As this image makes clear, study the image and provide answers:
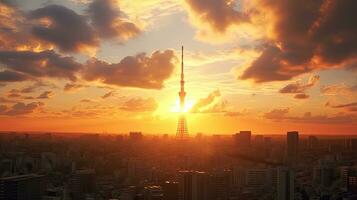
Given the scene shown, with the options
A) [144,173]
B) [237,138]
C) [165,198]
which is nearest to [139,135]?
[237,138]

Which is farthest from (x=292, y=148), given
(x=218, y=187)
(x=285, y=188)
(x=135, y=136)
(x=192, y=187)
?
(x=192, y=187)

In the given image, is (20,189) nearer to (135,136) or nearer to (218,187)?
(218,187)

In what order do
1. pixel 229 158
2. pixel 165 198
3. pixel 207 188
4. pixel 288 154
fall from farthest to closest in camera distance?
1. pixel 288 154
2. pixel 229 158
3. pixel 207 188
4. pixel 165 198

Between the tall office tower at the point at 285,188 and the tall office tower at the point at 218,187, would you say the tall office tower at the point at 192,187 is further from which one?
the tall office tower at the point at 285,188

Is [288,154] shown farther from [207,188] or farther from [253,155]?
[207,188]

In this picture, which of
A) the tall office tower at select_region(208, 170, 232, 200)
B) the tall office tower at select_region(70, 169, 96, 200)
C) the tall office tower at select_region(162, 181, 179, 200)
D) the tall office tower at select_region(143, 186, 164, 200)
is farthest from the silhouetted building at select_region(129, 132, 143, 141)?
the tall office tower at select_region(143, 186, 164, 200)
